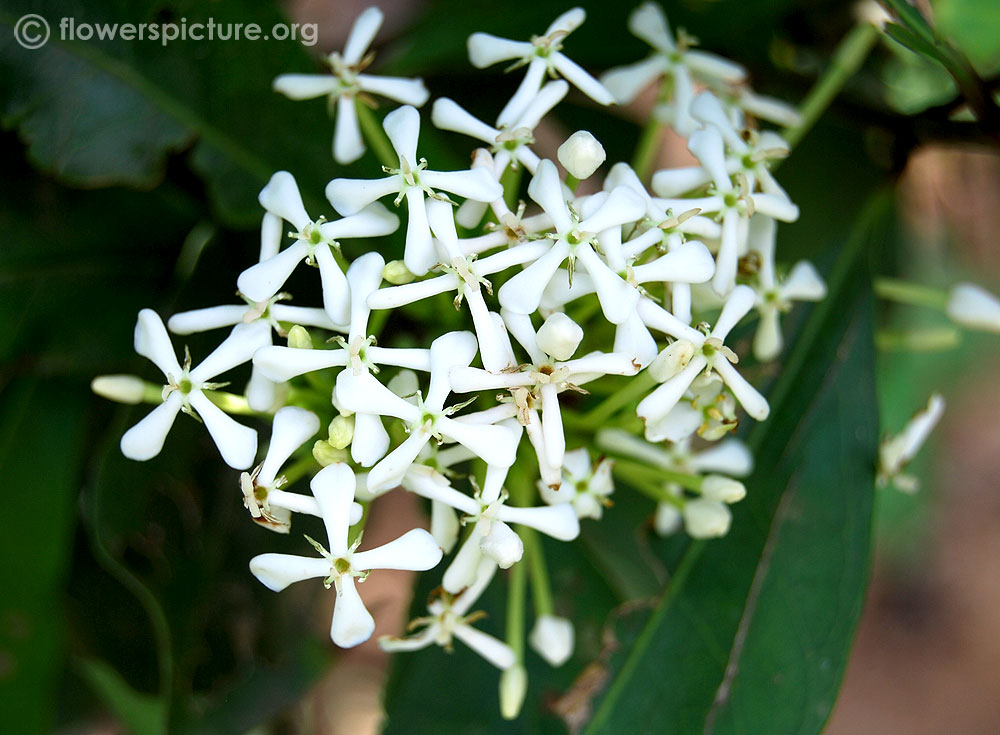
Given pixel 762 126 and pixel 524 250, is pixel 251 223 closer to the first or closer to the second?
pixel 524 250

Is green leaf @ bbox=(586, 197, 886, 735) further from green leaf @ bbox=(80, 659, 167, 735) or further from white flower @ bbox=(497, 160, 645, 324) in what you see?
green leaf @ bbox=(80, 659, 167, 735)

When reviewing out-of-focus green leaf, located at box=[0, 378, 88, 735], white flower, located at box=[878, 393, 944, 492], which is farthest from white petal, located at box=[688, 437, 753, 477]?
out-of-focus green leaf, located at box=[0, 378, 88, 735]

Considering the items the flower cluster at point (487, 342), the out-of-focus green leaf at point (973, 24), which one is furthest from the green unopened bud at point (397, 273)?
the out-of-focus green leaf at point (973, 24)

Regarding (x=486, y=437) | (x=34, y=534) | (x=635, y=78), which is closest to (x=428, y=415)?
(x=486, y=437)

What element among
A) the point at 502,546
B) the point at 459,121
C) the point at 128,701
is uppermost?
the point at 459,121

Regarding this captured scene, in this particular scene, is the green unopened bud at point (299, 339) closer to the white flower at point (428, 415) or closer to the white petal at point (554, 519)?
the white flower at point (428, 415)

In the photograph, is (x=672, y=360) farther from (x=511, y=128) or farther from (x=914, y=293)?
(x=914, y=293)
